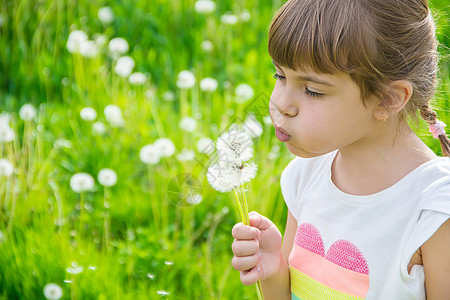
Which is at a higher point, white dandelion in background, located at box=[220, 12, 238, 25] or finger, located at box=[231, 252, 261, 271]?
white dandelion in background, located at box=[220, 12, 238, 25]

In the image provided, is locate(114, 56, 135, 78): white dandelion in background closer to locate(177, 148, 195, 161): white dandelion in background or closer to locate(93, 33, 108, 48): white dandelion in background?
locate(93, 33, 108, 48): white dandelion in background

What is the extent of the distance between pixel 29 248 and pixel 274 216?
2.43 ft

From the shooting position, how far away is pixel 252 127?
6.44 feet

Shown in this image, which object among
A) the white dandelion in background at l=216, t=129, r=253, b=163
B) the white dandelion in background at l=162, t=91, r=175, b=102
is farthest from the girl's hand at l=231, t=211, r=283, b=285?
the white dandelion in background at l=162, t=91, r=175, b=102

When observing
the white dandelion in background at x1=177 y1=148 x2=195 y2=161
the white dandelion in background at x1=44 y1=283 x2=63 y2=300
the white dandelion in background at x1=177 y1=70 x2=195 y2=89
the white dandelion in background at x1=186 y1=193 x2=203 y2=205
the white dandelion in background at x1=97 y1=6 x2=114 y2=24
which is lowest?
the white dandelion in background at x1=44 y1=283 x2=63 y2=300

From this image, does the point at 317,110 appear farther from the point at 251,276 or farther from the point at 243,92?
the point at 243,92

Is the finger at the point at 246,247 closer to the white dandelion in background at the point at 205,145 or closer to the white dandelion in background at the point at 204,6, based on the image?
the white dandelion in background at the point at 205,145

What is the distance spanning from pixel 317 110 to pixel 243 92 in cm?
131

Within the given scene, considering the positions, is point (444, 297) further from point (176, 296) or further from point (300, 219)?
point (176, 296)

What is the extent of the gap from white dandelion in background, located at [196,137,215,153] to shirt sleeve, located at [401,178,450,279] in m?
1.07

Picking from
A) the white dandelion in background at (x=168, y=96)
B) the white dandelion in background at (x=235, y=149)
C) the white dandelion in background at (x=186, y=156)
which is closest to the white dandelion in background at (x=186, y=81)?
the white dandelion in background at (x=168, y=96)

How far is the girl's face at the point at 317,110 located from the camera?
1036 millimetres

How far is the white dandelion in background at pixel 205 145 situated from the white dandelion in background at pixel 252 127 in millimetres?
135

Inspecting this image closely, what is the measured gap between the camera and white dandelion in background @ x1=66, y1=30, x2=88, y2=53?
259 centimetres
